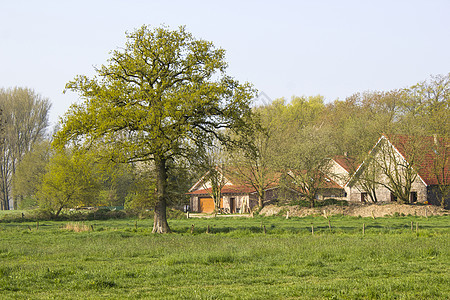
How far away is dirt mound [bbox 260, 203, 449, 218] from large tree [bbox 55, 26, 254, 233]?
19901mm

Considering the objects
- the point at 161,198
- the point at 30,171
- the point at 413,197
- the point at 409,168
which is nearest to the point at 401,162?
the point at 409,168

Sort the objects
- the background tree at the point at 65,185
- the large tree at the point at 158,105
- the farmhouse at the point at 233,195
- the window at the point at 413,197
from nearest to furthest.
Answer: the large tree at the point at 158,105 < the background tree at the point at 65,185 < the window at the point at 413,197 < the farmhouse at the point at 233,195

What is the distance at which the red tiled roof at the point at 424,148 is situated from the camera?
49.8 metres

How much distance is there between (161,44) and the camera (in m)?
31.2

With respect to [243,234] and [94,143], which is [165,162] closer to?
[94,143]

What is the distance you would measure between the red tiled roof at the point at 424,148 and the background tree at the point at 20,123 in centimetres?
5928

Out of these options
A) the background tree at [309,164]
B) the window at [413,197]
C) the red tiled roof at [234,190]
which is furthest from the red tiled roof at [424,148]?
the red tiled roof at [234,190]

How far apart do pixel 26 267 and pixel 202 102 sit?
16.0 metres

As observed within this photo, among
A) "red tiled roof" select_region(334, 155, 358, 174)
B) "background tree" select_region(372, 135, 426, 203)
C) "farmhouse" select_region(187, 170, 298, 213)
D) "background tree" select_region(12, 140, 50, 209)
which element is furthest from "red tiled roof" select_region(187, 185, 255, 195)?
"background tree" select_region(12, 140, 50, 209)

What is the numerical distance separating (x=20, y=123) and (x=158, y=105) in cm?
6134

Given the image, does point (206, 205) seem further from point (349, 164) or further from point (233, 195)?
point (349, 164)

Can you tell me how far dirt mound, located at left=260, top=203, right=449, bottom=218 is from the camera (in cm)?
4548

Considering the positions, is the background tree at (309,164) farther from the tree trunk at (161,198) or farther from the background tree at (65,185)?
the background tree at (65,185)

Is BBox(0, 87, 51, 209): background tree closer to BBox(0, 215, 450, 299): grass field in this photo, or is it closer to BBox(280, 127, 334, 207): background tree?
BBox(280, 127, 334, 207): background tree
